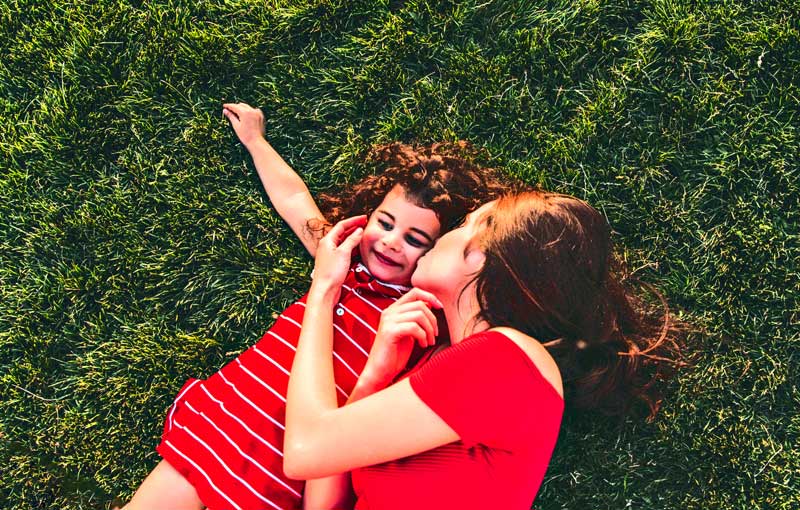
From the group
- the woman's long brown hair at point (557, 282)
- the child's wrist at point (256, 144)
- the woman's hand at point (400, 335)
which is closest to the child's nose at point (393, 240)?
the woman's hand at point (400, 335)

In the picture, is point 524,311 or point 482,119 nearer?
point 524,311

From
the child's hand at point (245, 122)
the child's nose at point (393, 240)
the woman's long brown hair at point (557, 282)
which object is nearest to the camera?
the woman's long brown hair at point (557, 282)

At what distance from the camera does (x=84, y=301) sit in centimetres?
344

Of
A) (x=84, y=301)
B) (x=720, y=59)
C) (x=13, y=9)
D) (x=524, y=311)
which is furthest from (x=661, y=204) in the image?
(x=13, y=9)

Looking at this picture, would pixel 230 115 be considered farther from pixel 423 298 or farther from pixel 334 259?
pixel 423 298

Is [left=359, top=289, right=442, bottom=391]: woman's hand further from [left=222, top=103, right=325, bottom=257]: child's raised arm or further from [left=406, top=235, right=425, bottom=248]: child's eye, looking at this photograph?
[left=222, top=103, right=325, bottom=257]: child's raised arm

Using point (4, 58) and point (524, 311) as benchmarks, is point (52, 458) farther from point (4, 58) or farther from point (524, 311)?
point (524, 311)

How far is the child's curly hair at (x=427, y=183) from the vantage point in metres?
3.01

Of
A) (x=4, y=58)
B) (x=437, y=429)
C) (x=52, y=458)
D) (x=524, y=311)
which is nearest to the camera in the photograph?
(x=437, y=429)

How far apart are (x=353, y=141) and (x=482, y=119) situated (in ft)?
2.20

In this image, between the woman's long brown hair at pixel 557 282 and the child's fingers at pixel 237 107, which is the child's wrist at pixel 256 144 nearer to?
the child's fingers at pixel 237 107

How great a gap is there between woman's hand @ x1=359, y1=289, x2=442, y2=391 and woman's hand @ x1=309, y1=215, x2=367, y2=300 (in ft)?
1.02

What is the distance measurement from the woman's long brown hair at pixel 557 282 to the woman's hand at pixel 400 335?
21 cm

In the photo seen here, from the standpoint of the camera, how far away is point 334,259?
2820 mm
